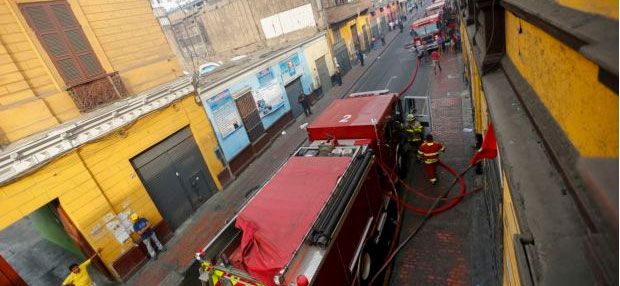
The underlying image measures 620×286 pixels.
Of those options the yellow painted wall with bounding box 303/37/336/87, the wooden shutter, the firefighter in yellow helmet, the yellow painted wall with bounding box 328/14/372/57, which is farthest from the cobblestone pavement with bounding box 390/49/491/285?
the yellow painted wall with bounding box 328/14/372/57

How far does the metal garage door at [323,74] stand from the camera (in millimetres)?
24156

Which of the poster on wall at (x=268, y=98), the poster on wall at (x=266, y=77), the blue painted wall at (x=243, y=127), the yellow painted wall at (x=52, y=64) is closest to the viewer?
the yellow painted wall at (x=52, y=64)

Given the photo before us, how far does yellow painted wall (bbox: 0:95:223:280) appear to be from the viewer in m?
7.94

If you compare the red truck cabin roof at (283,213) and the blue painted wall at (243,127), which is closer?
the red truck cabin roof at (283,213)

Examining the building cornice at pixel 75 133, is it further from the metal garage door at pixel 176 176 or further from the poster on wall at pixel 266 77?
the poster on wall at pixel 266 77

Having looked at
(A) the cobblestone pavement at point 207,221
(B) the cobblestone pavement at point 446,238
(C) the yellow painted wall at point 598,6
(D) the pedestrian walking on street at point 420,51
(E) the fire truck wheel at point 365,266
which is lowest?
(B) the cobblestone pavement at point 446,238

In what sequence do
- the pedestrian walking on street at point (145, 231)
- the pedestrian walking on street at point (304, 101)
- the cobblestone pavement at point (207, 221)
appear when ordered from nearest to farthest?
1. the cobblestone pavement at point (207, 221)
2. the pedestrian walking on street at point (145, 231)
3. the pedestrian walking on street at point (304, 101)

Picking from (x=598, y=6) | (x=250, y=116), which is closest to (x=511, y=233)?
(x=598, y=6)

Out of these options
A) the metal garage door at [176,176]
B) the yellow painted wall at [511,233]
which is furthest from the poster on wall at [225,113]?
the yellow painted wall at [511,233]

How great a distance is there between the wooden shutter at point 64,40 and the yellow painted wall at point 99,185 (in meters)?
2.13

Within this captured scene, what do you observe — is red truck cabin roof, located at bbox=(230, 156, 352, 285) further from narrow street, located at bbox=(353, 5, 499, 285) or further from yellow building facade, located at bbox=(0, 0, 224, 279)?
yellow building facade, located at bbox=(0, 0, 224, 279)

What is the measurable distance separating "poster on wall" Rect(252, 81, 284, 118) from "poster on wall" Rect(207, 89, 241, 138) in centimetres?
195

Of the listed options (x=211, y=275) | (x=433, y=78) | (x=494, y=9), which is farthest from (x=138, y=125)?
(x=433, y=78)

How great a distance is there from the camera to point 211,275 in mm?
5887
